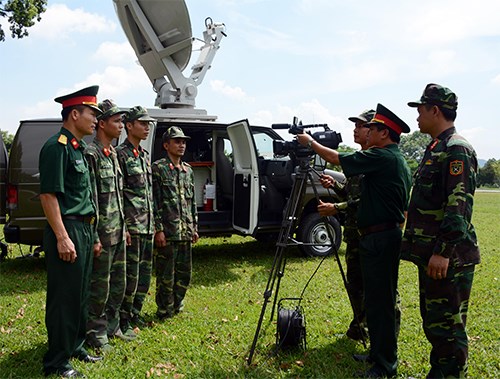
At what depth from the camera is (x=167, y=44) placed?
7852 millimetres

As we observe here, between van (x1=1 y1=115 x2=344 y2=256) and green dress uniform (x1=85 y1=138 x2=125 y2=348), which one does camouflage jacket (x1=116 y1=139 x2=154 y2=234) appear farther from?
van (x1=1 y1=115 x2=344 y2=256)

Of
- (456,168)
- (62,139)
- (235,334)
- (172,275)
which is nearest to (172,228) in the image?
(172,275)

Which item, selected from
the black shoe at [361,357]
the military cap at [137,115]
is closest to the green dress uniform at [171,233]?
the military cap at [137,115]

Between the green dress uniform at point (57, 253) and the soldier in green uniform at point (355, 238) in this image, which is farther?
the soldier in green uniform at point (355, 238)

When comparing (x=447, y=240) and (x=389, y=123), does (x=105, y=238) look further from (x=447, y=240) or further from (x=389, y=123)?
(x=447, y=240)

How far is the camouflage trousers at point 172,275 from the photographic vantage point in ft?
15.5

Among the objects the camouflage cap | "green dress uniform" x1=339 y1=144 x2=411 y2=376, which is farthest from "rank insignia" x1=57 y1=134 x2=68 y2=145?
"green dress uniform" x1=339 y1=144 x2=411 y2=376

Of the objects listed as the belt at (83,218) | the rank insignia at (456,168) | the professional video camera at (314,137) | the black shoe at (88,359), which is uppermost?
the professional video camera at (314,137)

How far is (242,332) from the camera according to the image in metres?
4.32

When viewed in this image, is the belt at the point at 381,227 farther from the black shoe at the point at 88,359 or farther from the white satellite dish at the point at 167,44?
the white satellite dish at the point at 167,44

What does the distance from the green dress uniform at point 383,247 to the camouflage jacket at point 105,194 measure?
1.86 m

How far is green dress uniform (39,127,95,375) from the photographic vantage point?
3182mm

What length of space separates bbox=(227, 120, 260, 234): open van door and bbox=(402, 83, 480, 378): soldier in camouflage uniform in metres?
3.68

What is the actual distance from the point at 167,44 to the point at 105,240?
16.3ft
